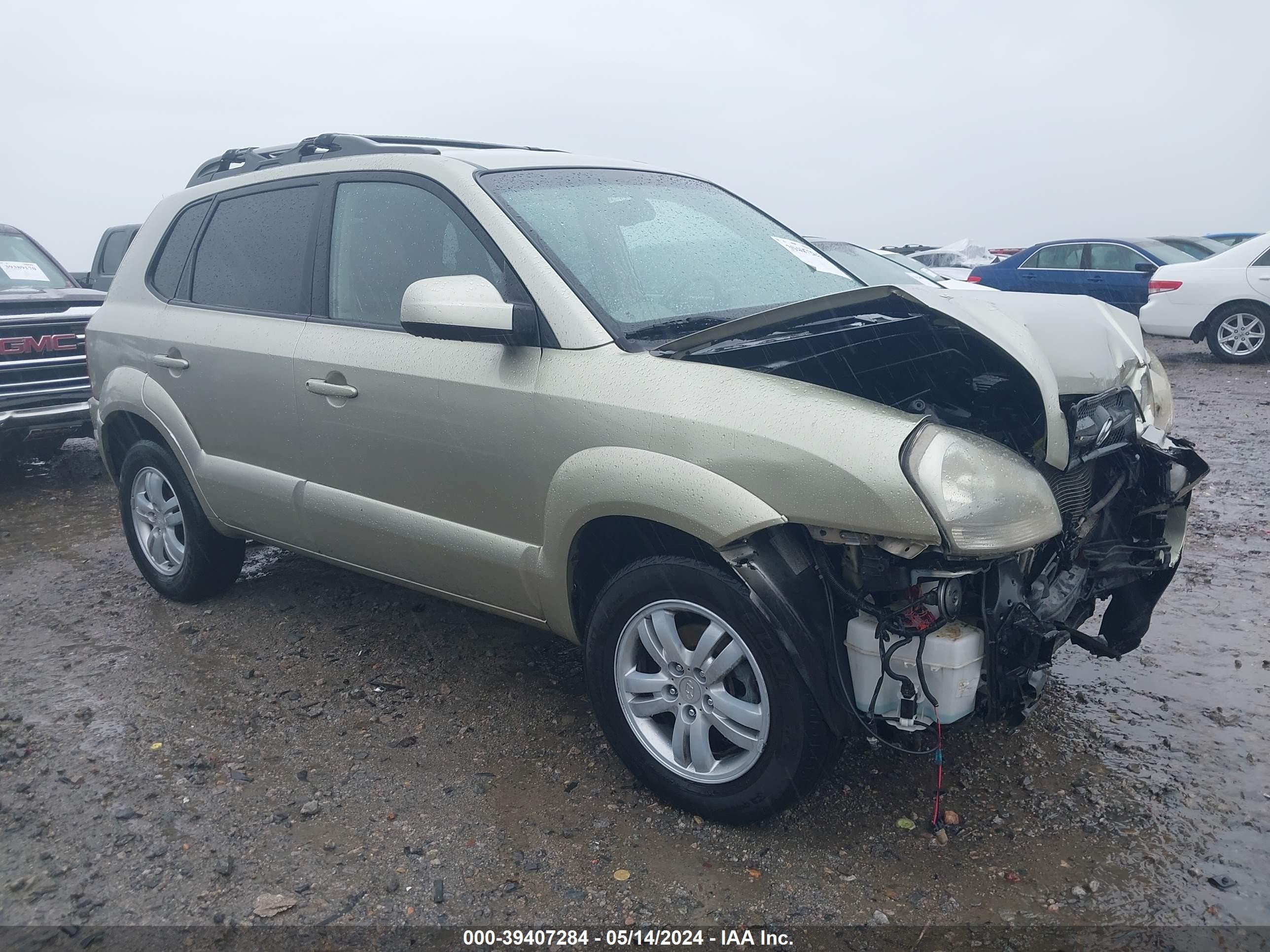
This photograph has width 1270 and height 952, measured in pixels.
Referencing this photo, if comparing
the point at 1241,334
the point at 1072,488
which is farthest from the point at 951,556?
the point at 1241,334

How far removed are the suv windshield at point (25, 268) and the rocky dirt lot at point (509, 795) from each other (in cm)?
461

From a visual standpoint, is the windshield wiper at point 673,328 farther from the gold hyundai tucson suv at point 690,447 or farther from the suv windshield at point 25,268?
the suv windshield at point 25,268

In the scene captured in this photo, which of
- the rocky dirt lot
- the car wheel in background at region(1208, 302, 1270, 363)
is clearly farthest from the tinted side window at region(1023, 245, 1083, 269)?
the rocky dirt lot

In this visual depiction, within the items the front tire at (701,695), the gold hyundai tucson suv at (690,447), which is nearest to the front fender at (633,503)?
the gold hyundai tucson suv at (690,447)

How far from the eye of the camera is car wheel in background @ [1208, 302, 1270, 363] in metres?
10.9

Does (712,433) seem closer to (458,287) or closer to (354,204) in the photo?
(458,287)

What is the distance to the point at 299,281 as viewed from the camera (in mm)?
3734

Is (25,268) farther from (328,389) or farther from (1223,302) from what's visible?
(1223,302)

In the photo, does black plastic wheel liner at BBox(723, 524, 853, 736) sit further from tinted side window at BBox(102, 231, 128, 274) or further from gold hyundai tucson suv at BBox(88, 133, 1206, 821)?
tinted side window at BBox(102, 231, 128, 274)

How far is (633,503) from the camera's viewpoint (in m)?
2.64

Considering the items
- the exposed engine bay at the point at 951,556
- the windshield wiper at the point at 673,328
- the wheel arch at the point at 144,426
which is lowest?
the wheel arch at the point at 144,426

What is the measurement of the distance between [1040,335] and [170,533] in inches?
147

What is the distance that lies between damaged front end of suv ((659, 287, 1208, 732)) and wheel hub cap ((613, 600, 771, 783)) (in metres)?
0.20

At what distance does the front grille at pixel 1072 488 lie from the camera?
2670mm
